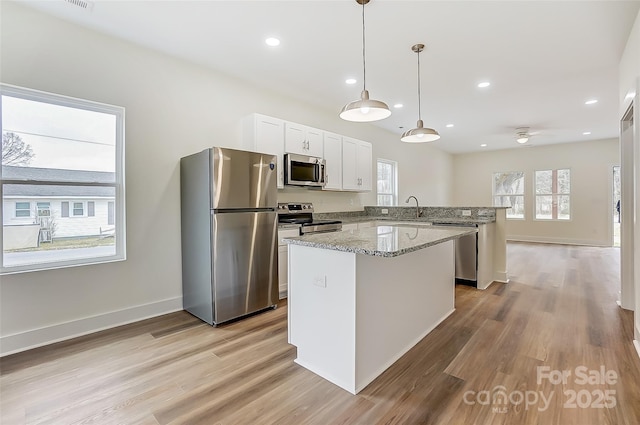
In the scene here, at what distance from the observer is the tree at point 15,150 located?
91.1 inches

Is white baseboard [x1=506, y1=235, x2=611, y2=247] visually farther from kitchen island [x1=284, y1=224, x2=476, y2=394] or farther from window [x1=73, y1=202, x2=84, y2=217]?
window [x1=73, y1=202, x2=84, y2=217]

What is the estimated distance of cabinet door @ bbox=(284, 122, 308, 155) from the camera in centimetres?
400

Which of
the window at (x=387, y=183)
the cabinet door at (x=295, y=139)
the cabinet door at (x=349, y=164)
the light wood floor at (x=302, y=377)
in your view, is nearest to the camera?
the light wood floor at (x=302, y=377)

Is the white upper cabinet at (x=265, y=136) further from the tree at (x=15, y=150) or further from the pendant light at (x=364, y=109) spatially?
the tree at (x=15, y=150)

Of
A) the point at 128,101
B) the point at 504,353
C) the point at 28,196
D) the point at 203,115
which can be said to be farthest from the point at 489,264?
the point at 28,196

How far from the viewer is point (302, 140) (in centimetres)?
421

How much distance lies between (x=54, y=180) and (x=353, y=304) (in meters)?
2.68

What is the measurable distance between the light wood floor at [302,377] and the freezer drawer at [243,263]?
7.4 inches

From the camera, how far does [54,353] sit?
2.32 m

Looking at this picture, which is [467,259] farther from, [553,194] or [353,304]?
[553,194]

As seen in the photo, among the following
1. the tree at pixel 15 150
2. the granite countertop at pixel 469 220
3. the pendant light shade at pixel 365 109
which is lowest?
the granite countertop at pixel 469 220

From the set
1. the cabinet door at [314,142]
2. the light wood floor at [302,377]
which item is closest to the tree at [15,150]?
the light wood floor at [302,377]

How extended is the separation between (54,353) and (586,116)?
8107 millimetres

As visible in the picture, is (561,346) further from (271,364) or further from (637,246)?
(271,364)
